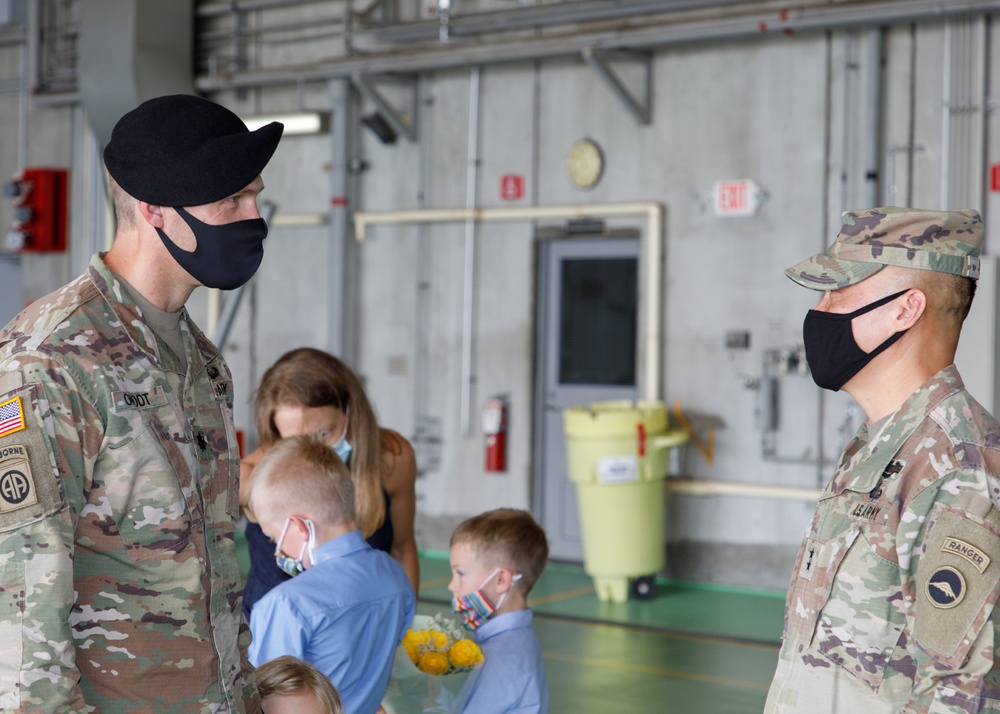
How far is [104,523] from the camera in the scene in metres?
1.74

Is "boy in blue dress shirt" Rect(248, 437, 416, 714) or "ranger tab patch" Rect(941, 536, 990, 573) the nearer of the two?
"ranger tab patch" Rect(941, 536, 990, 573)

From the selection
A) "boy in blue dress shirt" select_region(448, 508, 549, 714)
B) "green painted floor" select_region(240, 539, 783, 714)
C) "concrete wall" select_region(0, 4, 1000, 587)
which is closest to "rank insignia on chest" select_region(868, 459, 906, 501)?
"boy in blue dress shirt" select_region(448, 508, 549, 714)

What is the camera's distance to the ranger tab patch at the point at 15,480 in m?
1.61

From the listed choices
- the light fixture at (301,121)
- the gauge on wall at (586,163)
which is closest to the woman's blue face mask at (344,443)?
the gauge on wall at (586,163)

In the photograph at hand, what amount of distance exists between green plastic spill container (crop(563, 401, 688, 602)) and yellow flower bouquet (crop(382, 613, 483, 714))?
13.8 ft

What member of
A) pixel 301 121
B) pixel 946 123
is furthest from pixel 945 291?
pixel 301 121

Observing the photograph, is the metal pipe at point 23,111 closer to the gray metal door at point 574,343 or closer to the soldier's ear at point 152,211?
the gray metal door at point 574,343

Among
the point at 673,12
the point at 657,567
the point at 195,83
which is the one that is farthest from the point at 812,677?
the point at 195,83

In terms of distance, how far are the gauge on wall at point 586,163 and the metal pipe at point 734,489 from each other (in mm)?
2174

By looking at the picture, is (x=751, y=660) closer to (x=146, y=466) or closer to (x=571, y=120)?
(x=571, y=120)

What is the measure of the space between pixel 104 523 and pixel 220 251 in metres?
0.46

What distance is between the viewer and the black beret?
1843 millimetres

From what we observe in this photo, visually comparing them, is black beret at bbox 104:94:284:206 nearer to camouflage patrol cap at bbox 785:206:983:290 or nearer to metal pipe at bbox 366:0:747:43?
camouflage patrol cap at bbox 785:206:983:290

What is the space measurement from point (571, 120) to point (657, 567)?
3217 mm
